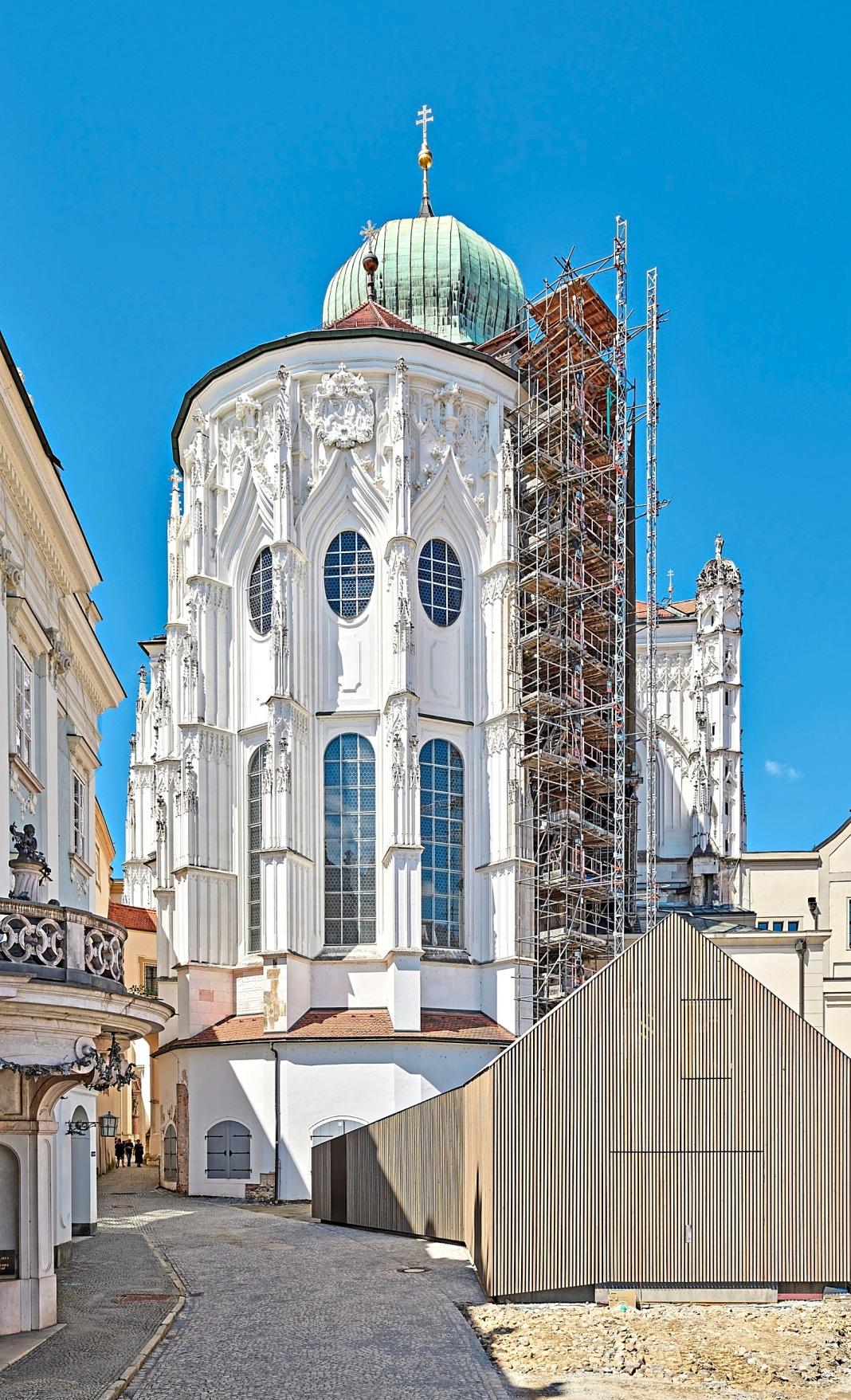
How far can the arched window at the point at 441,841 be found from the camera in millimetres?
42969

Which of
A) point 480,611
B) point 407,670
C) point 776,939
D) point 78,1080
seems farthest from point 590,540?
point 78,1080

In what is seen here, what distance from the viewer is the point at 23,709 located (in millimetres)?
24172

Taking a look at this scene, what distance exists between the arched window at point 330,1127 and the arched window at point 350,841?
16.0 feet

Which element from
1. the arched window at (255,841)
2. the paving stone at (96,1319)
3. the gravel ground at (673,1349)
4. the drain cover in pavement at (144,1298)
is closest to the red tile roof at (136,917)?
the arched window at (255,841)

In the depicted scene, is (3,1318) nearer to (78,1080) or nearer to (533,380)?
(78,1080)

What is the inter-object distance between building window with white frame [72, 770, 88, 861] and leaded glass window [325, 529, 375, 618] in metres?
13.2

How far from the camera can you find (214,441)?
1817 inches

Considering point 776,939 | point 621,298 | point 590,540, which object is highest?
point 621,298

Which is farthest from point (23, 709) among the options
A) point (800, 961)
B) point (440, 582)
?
point (800, 961)

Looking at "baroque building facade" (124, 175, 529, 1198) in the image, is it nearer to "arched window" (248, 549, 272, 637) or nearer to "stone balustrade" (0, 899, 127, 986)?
"arched window" (248, 549, 272, 637)

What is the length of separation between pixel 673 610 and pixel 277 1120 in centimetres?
3059

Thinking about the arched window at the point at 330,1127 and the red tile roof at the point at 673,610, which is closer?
the arched window at the point at 330,1127

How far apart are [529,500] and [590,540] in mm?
2990

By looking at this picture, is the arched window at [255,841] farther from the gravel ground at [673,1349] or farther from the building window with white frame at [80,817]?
the gravel ground at [673,1349]
